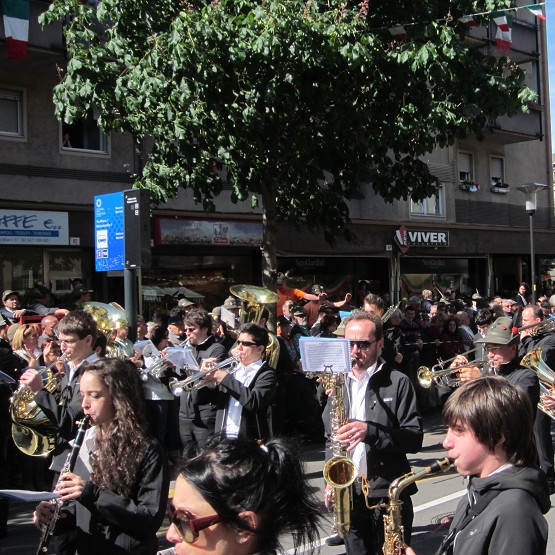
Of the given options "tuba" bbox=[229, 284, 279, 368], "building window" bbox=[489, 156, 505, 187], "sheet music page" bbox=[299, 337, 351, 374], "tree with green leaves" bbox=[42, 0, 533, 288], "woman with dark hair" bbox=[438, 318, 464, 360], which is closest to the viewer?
"sheet music page" bbox=[299, 337, 351, 374]

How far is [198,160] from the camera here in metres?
11.7

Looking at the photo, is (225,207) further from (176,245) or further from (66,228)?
(66,228)

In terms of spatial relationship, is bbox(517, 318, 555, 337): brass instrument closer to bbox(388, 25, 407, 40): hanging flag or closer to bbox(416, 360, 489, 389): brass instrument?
bbox(416, 360, 489, 389): brass instrument

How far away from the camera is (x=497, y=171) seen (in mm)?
25281

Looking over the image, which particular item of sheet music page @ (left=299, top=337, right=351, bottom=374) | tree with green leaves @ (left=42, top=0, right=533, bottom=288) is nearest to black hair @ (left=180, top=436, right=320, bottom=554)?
sheet music page @ (left=299, top=337, right=351, bottom=374)

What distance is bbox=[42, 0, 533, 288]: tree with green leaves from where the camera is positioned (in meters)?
10.2

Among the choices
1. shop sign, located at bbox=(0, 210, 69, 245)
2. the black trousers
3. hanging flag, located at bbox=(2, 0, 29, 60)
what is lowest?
the black trousers

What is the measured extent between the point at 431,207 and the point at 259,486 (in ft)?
70.0

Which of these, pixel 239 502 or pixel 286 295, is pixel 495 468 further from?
pixel 286 295

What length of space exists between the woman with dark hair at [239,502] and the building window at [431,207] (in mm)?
20264

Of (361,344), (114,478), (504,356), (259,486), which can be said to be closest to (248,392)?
(361,344)

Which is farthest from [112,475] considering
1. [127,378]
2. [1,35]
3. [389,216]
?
[389,216]

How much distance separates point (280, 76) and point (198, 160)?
1.91 metres

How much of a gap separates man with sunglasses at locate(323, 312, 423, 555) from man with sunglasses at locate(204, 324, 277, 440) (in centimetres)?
127
